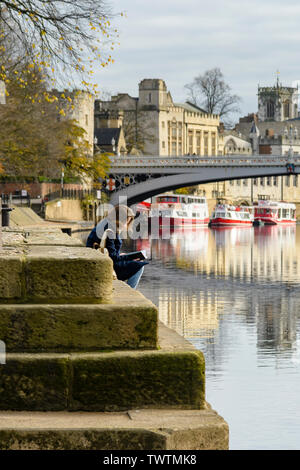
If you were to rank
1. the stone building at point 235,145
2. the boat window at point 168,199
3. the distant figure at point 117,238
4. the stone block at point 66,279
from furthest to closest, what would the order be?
1. the stone building at point 235,145
2. the boat window at point 168,199
3. the distant figure at point 117,238
4. the stone block at point 66,279

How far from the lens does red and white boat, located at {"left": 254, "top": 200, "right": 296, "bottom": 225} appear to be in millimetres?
110188

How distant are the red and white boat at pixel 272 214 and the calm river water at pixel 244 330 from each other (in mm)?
69621

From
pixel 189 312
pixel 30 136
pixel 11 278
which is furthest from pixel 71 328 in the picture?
pixel 30 136

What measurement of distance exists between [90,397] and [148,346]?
0.52 meters

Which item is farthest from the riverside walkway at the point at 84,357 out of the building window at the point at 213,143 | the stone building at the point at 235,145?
the stone building at the point at 235,145

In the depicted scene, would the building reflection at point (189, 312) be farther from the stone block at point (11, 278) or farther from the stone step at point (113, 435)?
the stone step at point (113, 435)

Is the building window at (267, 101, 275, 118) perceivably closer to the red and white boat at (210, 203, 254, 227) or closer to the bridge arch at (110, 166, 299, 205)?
the red and white boat at (210, 203, 254, 227)

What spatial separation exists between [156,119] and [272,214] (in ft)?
91.7

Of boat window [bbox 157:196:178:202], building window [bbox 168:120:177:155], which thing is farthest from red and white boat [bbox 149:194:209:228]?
building window [bbox 168:120:177:155]

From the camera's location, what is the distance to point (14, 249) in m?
8.24

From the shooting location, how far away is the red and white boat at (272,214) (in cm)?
11019

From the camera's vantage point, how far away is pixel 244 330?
1817cm

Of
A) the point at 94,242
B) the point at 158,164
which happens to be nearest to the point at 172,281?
the point at 94,242
